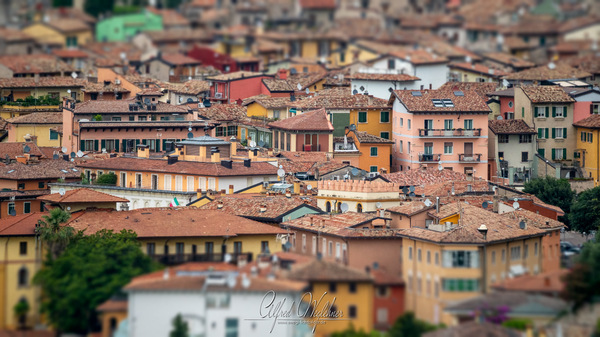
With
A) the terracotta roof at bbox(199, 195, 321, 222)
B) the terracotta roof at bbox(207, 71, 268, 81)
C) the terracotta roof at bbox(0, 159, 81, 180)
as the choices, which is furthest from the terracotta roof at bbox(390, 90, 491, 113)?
the terracotta roof at bbox(207, 71, 268, 81)

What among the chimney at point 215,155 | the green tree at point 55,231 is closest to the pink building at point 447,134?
the chimney at point 215,155

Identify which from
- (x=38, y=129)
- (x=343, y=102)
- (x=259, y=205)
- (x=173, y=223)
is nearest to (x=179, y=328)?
(x=173, y=223)

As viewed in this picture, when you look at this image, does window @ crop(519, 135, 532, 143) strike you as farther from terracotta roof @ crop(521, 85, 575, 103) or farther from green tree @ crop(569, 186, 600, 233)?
green tree @ crop(569, 186, 600, 233)

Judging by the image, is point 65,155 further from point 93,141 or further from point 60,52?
point 60,52

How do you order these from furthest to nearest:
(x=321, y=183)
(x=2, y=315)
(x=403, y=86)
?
(x=403, y=86), (x=321, y=183), (x=2, y=315)

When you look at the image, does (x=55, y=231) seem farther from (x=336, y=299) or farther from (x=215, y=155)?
(x=336, y=299)

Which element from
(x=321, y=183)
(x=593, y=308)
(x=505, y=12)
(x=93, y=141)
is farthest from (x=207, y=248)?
(x=505, y=12)

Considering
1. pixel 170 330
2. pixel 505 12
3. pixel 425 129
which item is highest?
pixel 505 12
